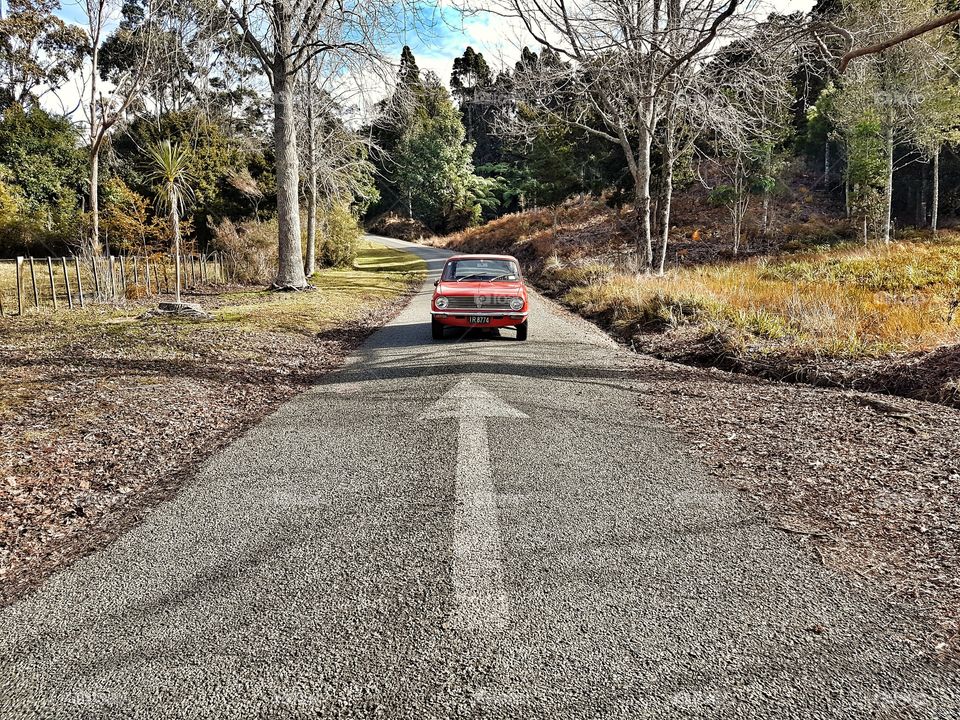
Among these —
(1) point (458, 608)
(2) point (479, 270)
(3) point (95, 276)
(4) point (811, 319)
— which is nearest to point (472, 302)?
(2) point (479, 270)

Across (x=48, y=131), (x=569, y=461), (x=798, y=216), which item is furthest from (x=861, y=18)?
(x=48, y=131)

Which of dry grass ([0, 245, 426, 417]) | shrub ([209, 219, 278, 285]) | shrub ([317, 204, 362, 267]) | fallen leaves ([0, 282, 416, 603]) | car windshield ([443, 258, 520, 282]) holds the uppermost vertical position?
shrub ([317, 204, 362, 267])

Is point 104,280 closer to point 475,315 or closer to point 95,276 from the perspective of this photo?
point 95,276

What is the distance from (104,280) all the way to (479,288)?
451 inches

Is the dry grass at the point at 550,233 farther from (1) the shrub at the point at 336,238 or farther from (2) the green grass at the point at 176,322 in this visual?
(2) the green grass at the point at 176,322

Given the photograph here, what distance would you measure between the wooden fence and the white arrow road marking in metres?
12.0

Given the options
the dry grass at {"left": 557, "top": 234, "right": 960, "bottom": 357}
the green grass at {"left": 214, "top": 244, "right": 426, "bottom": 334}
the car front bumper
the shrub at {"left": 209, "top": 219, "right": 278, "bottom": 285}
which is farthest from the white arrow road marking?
the shrub at {"left": 209, "top": 219, "right": 278, "bottom": 285}

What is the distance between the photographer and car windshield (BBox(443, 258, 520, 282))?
11.2 meters

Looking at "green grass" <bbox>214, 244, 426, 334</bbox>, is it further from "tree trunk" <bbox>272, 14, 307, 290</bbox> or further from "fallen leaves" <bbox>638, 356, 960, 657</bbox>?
"fallen leaves" <bbox>638, 356, 960, 657</bbox>

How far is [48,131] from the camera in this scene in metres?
28.7

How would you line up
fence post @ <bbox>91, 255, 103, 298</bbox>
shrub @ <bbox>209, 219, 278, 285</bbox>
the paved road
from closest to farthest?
the paved road → fence post @ <bbox>91, 255, 103, 298</bbox> → shrub @ <bbox>209, 219, 278, 285</bbox>

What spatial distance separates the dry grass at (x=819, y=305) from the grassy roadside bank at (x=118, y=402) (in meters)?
6.05

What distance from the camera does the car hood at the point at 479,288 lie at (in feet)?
33.4

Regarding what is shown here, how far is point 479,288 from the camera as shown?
10391 millimetres
